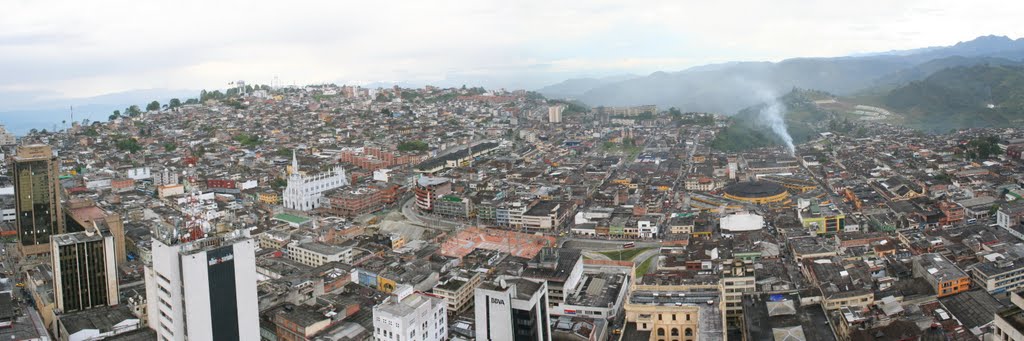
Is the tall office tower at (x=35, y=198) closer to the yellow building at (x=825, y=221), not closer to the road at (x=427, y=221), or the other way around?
the road at (x=427, y=221)

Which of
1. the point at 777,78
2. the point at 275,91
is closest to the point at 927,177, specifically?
the point at 275,91

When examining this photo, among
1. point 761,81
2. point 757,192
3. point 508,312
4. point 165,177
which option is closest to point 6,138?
point 165,177

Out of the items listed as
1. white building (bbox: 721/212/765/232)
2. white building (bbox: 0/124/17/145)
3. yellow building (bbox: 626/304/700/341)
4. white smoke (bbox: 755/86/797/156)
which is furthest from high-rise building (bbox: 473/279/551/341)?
white building (bbox: 0/124/17/145)

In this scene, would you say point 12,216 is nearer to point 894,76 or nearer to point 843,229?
point 843,229

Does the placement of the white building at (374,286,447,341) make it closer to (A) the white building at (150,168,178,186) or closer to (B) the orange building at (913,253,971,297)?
(B) the orange building at (913,253,971,297)

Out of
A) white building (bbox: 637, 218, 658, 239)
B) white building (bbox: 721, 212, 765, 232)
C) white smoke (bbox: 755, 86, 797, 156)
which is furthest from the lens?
white smoke (bbox: 755, 86, 797, 156)

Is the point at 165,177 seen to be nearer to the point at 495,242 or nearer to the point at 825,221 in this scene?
the point at 495,242
